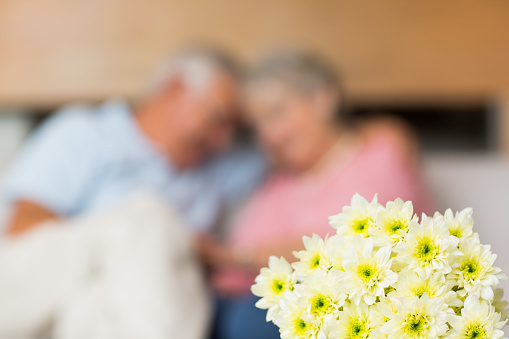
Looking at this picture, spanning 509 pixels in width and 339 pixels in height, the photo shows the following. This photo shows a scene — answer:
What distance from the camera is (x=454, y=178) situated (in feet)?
5.93

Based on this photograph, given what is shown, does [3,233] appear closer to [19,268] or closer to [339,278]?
[19,268]

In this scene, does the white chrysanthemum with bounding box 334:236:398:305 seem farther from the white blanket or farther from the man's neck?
the man's neck

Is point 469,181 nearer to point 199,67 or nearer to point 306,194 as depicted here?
point 306,194

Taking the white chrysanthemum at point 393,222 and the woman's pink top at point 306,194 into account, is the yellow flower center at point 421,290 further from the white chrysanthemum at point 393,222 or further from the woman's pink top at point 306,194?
the woman's pink top at point 306,194

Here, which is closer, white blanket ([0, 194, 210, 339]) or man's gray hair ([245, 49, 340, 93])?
white blanket ([0, 194, 210, 339])

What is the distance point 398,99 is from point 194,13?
2.59ft

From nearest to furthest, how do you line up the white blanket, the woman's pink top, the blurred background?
the white blanket
the woman's pink top
the blurred background

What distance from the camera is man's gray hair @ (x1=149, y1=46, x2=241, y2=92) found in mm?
1751

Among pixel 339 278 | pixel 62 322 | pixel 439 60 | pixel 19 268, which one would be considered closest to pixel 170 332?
pixel 62 322

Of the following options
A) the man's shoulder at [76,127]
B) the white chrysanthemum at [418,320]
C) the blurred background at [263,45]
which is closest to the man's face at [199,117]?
the man's shoulder at [76,127]

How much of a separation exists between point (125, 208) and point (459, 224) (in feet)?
2.75

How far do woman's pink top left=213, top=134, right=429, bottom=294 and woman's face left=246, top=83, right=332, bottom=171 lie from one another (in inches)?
2.9

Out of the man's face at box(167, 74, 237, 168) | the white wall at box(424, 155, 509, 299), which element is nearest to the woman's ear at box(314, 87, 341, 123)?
the man's face at box(167, 74, 237, 168)

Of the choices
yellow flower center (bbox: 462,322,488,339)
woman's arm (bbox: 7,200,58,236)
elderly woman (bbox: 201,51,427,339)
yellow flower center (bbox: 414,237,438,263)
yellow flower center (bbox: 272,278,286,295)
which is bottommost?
yellow flower center (bbox: 462,322,488,339)
